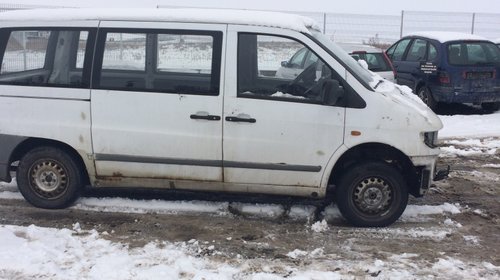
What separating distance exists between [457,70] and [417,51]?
1.39 metres

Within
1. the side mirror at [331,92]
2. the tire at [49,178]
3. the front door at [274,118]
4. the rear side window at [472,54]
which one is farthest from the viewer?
the rear side window at [472,54]

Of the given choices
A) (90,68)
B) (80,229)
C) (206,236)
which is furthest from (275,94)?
→ (80,229)

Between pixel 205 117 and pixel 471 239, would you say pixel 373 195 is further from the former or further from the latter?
pixel 205 117

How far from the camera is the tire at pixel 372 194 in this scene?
5.29 m

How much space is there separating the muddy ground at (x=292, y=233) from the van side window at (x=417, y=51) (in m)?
6.29

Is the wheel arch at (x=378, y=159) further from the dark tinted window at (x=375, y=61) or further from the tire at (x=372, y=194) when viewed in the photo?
the dark tinted window at (x=375, y=61)

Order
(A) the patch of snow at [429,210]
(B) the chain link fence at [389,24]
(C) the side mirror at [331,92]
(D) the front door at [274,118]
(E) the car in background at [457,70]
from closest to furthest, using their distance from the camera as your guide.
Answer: (C) the side mirror at [331,92]
(D) the front door at [274,118]
(A) the patch of snow at [429,210]
(E) the car in background at [457,70]
(B) the chain link fence at [389,24]

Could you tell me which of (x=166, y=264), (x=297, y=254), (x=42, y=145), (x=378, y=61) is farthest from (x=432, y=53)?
(x=166, y=264)

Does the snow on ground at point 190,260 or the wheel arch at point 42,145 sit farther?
the wheel arch at point 42,145

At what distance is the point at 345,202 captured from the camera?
534 centimetres

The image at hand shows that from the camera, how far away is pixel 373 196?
5.34m

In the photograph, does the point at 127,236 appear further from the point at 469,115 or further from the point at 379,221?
the point at 469,115

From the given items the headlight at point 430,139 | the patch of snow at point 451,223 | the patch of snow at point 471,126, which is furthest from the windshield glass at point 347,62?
the patch of snow at point 471,126

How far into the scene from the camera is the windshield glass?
207 inches
